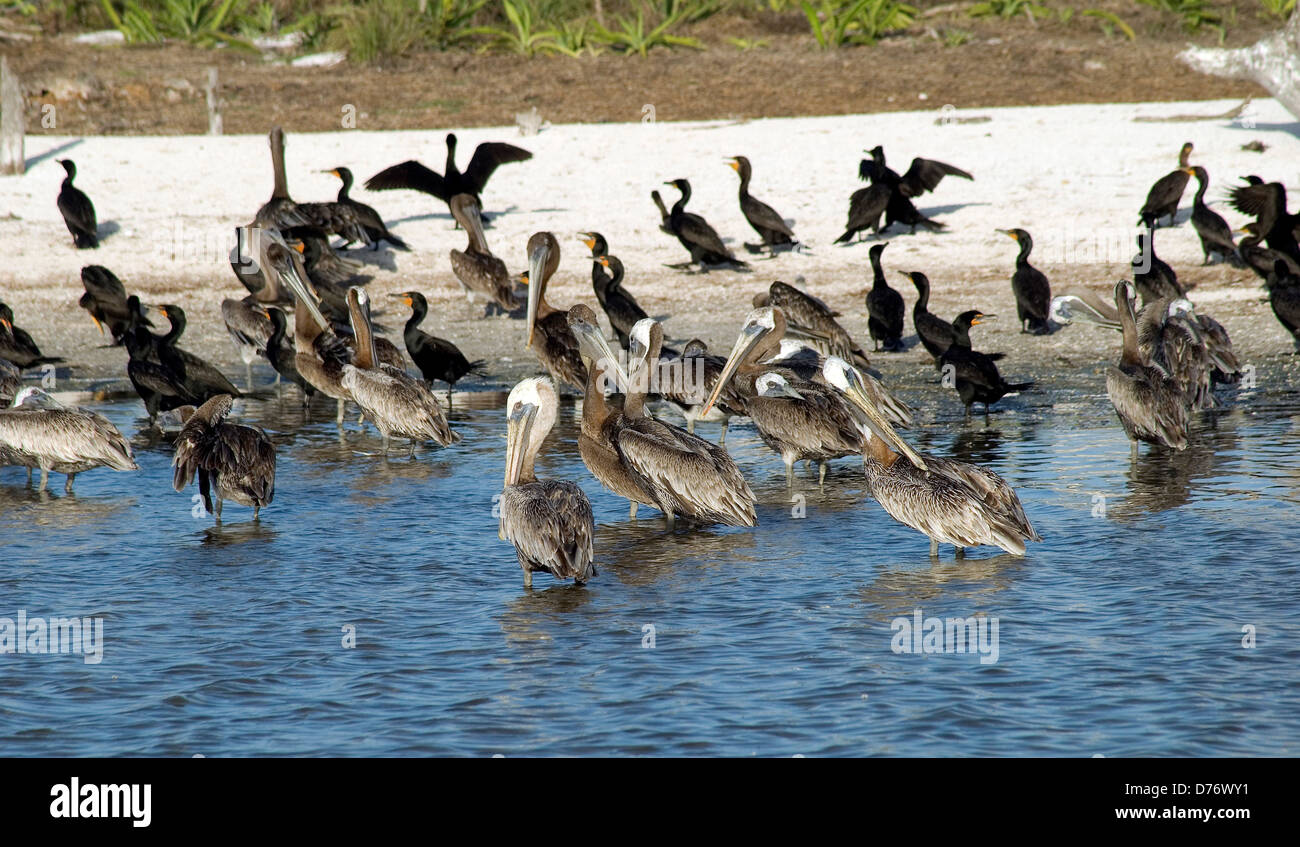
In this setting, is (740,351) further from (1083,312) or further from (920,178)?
(920,178)

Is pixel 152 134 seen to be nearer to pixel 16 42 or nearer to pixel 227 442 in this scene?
pixel 16 42

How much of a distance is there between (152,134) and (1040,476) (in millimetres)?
17772

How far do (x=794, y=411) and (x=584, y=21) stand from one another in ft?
70.2

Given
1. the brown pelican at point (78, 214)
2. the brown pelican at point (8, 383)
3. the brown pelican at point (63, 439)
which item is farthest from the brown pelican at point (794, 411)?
the brown pelican at point (78, 214)

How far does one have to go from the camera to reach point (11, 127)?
20.5 m

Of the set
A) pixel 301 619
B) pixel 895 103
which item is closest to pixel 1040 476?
pixel 301 619

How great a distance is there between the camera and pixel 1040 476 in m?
11.0

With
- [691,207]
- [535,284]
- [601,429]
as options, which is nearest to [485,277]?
[535,284]

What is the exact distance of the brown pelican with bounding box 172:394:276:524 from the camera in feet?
32.1

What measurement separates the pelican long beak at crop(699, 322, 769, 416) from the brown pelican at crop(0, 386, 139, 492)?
447cm

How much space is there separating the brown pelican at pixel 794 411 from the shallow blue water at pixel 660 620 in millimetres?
365

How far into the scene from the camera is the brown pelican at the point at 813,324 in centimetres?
1402

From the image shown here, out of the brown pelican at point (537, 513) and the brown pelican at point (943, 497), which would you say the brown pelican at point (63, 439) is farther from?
the brown pelican at point (943, 497)

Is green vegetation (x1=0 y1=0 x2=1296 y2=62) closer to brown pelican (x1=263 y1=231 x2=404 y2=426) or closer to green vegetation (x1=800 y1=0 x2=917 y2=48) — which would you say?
green vegetation (x1=800 y1=0 x2=917 y2=48)
